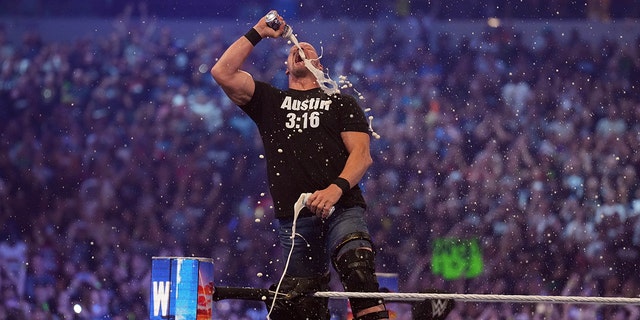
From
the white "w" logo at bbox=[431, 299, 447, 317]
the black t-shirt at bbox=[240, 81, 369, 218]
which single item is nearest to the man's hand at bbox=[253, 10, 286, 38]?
the black t-shirt at bbox=[240, 81, 369, 218]

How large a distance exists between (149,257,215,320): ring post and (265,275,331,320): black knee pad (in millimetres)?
211

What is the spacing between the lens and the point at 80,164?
6.74 metres

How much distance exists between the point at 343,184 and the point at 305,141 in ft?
0.80

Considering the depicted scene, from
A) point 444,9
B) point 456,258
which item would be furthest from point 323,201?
point 444,9

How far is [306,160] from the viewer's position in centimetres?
292

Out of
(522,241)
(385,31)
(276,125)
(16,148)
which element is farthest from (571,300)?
(16,148)

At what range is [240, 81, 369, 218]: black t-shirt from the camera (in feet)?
9.53

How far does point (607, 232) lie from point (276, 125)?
12.6 feet

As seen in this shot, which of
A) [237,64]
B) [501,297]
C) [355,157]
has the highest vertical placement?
[237,64]

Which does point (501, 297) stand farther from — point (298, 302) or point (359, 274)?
point (298, 302)

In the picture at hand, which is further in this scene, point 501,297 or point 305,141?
point 305,141

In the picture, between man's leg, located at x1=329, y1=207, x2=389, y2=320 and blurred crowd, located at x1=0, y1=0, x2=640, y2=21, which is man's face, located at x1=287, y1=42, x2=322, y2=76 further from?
blurred crowd, located at x1=0, y1=0, x2=640, y2=21

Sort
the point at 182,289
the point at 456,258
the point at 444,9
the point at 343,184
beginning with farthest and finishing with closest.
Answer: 1. the point at 444,9
2. the point at 456,258
3. the point at 343,184
4. the point at 182,289

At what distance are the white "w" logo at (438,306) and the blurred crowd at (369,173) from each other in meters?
2.87
